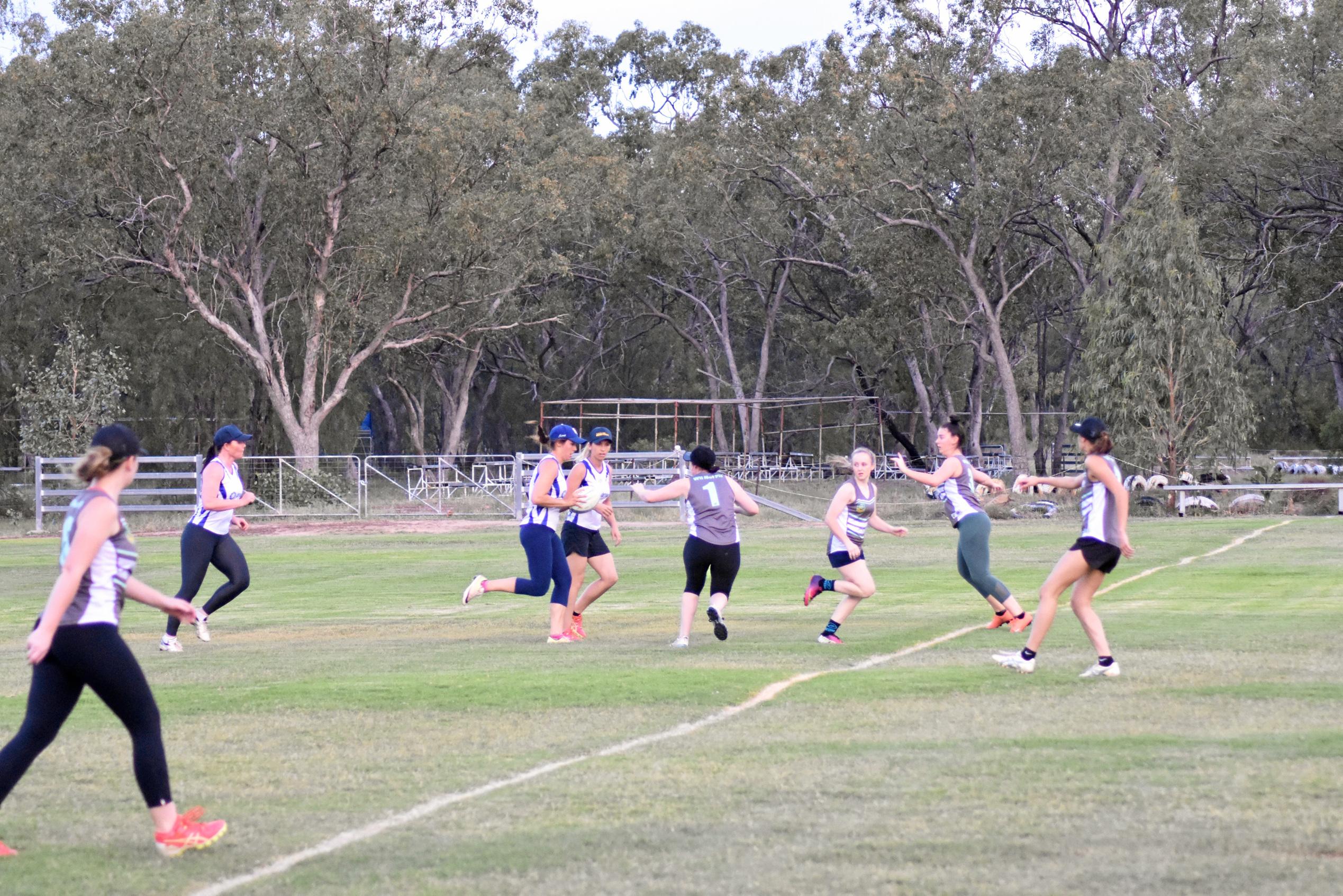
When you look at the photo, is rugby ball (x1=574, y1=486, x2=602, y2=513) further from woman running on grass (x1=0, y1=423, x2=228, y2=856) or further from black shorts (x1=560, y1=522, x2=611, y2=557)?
woman running on grass (x1=0, y1=423, x2=228, y2=856)

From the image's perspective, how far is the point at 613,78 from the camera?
72.4 metres

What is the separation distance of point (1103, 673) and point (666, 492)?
141 inches

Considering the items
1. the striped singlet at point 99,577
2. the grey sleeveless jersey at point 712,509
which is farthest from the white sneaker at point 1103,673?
the striped singlet at point 99,577

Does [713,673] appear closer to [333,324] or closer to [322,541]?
[322,541]

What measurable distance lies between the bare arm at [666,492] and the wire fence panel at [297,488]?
27145mm

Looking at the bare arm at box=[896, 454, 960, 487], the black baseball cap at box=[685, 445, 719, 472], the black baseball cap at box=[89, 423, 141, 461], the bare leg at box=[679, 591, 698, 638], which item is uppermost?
the black baseball cap at box=[89, 423, 141, 461]

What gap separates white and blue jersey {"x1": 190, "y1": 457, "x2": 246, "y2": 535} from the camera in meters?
13.6

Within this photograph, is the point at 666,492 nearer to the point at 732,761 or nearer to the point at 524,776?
the point at 732,761

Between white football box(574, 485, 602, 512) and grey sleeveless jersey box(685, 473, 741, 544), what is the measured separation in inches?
37.1

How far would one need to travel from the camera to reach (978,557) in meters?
13.3

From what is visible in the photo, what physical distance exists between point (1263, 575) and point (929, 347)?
36.3 metres

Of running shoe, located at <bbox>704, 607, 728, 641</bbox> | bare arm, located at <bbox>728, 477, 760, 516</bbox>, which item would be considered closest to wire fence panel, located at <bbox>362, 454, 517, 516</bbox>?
running shoe, located at <bbox>704, 607, 728, 641</bbox>

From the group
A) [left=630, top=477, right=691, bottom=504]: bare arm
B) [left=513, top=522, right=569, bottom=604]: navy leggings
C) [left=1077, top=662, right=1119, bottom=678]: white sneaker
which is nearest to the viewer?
[left=1077, top=662, right=1119, bottom=678]: white sneaker

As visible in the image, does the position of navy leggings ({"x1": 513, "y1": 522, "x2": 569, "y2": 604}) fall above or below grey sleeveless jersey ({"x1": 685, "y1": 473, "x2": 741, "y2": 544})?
below
